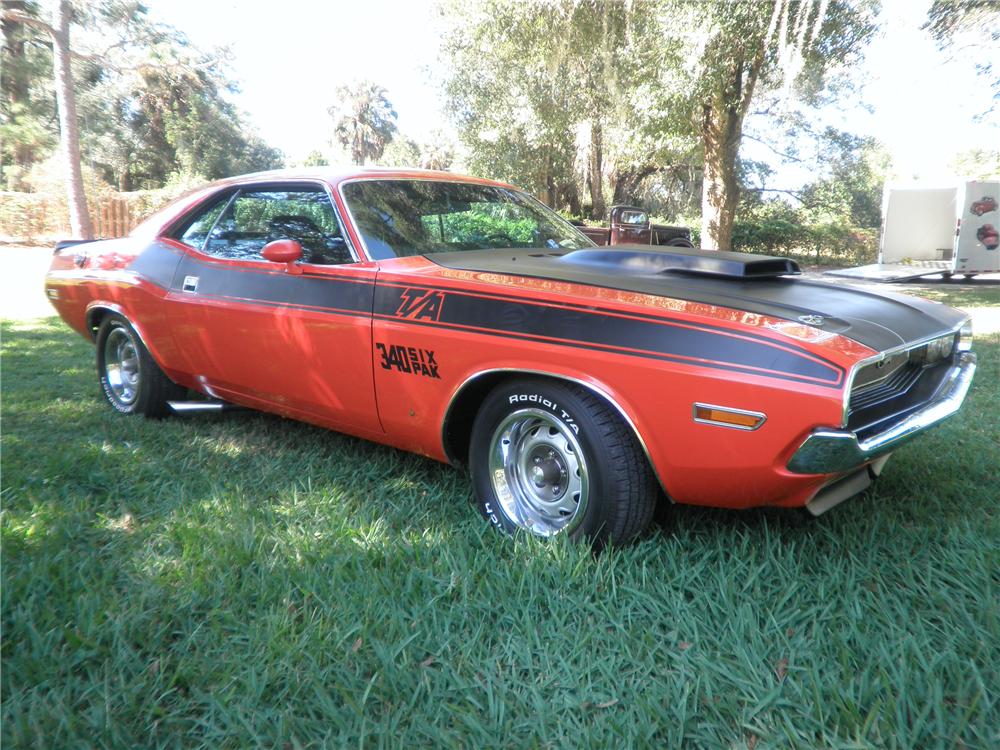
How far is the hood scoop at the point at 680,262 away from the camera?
2.93 metres

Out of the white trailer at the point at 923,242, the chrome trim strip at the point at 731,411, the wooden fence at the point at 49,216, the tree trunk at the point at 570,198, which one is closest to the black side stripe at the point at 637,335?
the chrome trim strip at the point at 731,411

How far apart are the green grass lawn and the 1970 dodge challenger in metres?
0.27

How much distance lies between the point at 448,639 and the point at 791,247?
79.6 feet

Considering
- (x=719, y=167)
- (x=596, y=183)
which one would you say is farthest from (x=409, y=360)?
(x=596, y=183)

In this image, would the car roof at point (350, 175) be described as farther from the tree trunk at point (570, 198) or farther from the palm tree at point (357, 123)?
the palm tree at point (357, 123)

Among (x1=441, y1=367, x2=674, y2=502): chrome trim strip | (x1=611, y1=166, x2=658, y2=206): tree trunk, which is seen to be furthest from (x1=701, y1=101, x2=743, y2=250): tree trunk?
(x1=611, y1=166, x2=658, y2=206): tree trunk

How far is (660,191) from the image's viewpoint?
27406 mm

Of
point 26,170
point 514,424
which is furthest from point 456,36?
point 26,170

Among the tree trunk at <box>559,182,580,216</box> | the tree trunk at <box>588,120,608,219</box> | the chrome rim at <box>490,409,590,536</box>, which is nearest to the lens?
the chrome rim at <box>490,409,590,536</box>

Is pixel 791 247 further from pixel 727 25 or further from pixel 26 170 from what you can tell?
pixel 26 170

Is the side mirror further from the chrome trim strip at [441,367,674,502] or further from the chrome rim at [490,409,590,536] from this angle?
the chrome rim at [490,409,590,536]

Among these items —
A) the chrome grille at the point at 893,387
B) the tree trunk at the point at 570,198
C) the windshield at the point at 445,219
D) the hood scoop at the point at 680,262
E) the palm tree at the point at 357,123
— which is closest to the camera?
the chrome grille at the point at 893,387

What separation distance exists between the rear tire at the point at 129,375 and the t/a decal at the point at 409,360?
2.00m

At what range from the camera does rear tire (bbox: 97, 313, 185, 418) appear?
429 cm
